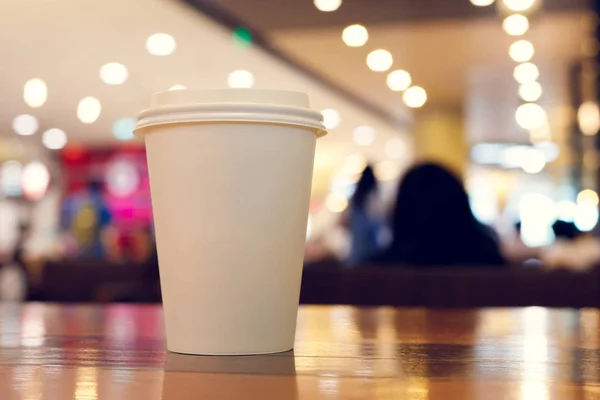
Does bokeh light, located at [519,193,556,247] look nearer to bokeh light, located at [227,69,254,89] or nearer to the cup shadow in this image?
bokeh light, located at [227,69,254,89]

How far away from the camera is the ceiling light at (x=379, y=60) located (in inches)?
286

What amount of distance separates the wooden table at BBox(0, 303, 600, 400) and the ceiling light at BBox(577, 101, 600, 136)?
534 centimetres

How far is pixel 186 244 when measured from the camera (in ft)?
2.35

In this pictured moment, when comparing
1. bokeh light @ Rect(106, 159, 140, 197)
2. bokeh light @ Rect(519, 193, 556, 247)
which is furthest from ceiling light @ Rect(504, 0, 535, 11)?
bokeh light @ Rect(519, 193, 556, 247)

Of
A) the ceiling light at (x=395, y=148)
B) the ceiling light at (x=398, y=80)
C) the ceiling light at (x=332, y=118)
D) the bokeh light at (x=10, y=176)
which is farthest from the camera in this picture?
the ceiling light at (x=395, y=148)

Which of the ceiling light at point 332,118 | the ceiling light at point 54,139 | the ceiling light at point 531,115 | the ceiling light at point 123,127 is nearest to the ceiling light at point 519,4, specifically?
the ceiling light at point 332,118

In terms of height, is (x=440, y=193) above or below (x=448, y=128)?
below

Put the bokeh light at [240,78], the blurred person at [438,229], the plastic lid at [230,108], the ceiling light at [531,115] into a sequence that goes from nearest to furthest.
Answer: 1. the plastic lid at [230,108]
2. the blurred person at [438,229]
3. the bokeh light at [240,78]
4. the ceiling light at [531,115]

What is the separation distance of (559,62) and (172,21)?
168 inches

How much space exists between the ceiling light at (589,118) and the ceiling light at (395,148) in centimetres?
684

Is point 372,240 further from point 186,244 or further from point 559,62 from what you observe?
point 186,244

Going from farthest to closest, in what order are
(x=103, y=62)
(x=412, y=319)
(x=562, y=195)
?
1. (x=562, y=195)
2. (x=103, y=62)
3. (x=412, y=319)

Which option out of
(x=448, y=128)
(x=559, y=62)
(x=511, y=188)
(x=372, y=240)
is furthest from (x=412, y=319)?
(x=511, y=188)

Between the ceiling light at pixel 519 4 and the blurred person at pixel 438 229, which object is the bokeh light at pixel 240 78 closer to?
the ceiling light at pixel 519 4
